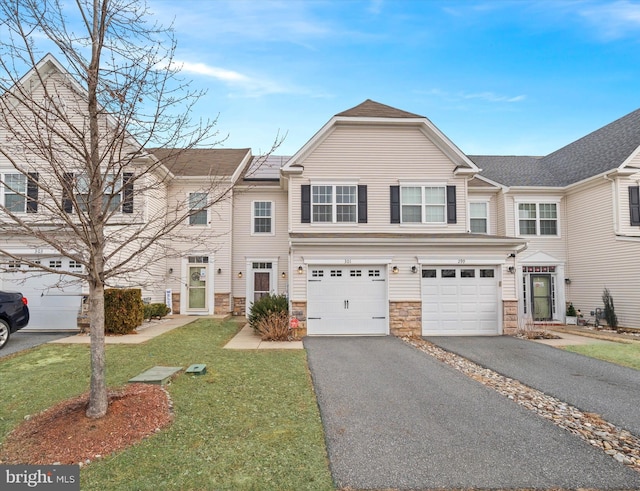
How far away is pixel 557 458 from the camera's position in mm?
4039

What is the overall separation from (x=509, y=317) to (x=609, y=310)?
16.7 ft

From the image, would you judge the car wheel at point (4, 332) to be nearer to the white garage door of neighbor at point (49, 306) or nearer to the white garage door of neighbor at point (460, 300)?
the white garage door of neighbor at point (49, 306)

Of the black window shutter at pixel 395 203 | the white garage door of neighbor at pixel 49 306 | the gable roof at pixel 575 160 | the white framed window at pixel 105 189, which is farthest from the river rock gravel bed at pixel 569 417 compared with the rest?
the white garage door of neighbor at pixel 49 306

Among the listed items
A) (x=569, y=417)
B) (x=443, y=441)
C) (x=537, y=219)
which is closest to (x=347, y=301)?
(x=569, y=417)

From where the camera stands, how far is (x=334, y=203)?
1430 centimetres

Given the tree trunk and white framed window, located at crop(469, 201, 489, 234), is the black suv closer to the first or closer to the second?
the tree trunk

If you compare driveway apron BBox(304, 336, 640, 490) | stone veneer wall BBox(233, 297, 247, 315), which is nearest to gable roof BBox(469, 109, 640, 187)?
stone veneer wall BBox(233, 297, 247, 315)

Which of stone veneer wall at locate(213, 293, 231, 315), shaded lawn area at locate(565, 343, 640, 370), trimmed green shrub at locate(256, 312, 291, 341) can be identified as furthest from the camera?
stone veneer wall at locate(213, 293, 231, 315)

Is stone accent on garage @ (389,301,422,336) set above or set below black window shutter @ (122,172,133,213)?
below

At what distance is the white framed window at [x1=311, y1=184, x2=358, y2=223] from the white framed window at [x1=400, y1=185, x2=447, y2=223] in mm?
1899

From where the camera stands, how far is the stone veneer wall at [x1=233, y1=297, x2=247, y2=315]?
56.6 feet

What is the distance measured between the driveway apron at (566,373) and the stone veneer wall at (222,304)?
30.4 feet

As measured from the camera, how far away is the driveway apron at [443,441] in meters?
3.60

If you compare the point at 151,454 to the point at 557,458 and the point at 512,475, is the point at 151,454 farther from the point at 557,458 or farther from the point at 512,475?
the point at 557,458
